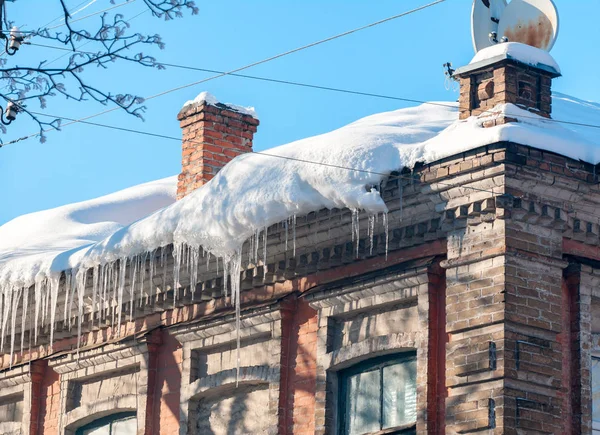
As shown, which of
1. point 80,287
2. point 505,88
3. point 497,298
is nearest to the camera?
point 497,298

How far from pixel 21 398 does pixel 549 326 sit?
773 cm

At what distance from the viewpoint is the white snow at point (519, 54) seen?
13.9 metres

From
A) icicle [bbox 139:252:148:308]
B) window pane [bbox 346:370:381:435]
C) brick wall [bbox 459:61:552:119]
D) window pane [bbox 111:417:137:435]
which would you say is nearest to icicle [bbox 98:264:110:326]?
icicle [bbox 139:252:148:308]

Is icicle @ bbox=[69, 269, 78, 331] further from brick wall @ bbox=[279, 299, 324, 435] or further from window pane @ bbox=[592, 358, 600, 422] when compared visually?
window pane @ bbox=[592, 358, 600, 422]

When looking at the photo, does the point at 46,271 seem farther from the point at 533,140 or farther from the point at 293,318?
the point at 533,140

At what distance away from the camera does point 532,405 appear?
515 inches

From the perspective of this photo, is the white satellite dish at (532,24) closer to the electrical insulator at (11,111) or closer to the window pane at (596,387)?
the window pane at (596,387)

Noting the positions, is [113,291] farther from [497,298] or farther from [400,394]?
[497,298]

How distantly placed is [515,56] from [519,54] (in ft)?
0.22

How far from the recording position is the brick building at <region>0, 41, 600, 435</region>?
13.3 metres

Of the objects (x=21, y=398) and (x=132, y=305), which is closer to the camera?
(x=132, y=305)

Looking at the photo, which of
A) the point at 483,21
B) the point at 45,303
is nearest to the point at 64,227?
the point at 45,303

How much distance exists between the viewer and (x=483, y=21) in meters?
14.8

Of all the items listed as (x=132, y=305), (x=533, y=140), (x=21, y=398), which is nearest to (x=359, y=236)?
(x=533, y=140)
